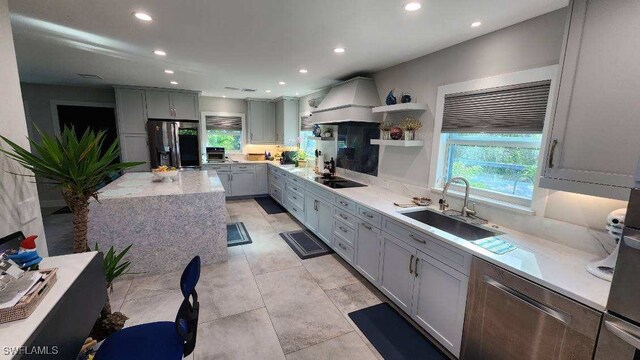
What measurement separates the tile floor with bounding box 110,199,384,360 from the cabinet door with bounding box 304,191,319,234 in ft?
2.11

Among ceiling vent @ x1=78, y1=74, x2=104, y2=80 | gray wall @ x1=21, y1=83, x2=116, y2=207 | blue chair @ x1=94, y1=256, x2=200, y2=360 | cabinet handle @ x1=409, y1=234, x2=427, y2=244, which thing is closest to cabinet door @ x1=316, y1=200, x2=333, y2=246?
cabinet handle @ x1=409, y1=234, x2=427, y2=244

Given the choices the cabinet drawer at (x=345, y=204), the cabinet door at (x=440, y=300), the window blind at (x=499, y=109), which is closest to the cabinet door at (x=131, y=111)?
the cabinet drawer at (x=345, y=204)

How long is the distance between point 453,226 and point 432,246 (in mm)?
539

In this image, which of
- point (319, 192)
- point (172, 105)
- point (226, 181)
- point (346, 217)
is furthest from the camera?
point (226, 181)

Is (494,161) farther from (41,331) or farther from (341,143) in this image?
(41,331)

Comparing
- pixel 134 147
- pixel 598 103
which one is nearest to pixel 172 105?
pixel 134 147

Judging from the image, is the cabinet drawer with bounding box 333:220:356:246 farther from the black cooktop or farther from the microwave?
the microwave

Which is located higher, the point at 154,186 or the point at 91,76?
the point at 91,76

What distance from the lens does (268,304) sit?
7.85ft

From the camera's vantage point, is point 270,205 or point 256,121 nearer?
point 270,205

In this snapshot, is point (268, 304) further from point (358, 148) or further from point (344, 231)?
point (358, 148)

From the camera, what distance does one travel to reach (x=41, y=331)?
35.0 inches

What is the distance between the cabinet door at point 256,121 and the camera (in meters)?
6.32

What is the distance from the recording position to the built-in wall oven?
1.01 metres
